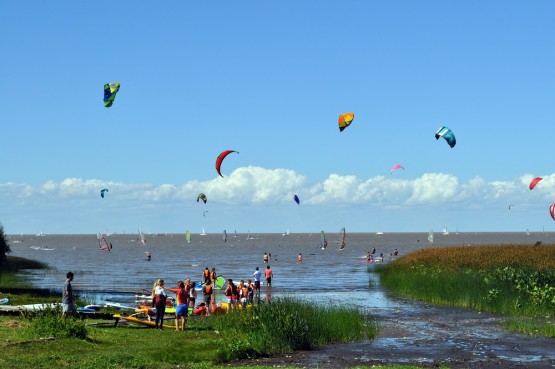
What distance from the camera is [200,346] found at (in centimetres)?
2567

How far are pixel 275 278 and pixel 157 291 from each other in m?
48.8

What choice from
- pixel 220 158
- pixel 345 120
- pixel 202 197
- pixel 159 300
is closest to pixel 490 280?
pixel 345 120

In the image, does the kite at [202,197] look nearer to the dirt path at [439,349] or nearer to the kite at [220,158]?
the kite at [220,158]

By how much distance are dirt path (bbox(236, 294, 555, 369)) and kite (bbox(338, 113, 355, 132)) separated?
1384cm

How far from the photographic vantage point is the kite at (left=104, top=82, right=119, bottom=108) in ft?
145

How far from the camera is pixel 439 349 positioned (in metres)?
27.0

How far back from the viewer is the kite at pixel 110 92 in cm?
4407

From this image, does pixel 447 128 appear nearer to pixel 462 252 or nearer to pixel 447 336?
pixel 462 252

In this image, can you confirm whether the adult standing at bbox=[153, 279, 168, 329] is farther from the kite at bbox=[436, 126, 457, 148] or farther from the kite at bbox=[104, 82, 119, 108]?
the kite at bbox=[436, 126, 457, 148]

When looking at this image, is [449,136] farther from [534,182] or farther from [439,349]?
[439,349]

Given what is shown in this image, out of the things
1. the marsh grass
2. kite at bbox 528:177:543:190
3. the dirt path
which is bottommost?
the dirt path

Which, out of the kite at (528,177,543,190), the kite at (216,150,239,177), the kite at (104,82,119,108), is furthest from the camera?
the kite at (528,177,543,190)

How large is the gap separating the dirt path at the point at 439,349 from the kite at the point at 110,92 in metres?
19.0

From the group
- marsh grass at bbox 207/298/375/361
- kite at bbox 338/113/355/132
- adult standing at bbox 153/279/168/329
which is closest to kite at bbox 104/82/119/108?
kite at bbox 338/113/355/132
